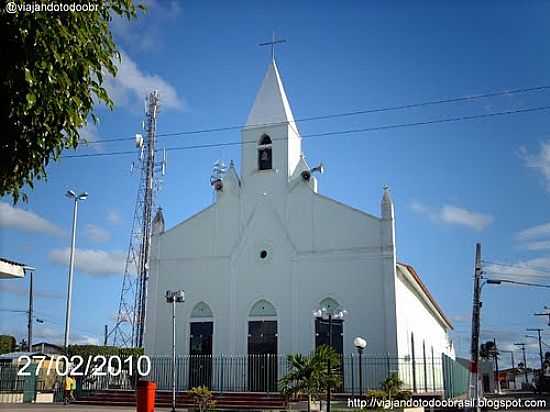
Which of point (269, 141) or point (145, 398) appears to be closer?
point (145, 398)

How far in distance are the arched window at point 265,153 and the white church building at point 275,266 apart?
0.19ft

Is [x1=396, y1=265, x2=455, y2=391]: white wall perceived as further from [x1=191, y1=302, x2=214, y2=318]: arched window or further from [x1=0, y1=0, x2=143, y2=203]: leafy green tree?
[x1=0, y1=0, x2=143, y2=203]: leafy green tree

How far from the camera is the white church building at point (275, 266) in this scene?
3088cm

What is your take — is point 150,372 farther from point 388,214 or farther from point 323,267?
point 388,214

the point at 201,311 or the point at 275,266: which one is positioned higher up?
the point at 275,266

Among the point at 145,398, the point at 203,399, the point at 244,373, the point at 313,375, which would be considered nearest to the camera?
the point at 145,398

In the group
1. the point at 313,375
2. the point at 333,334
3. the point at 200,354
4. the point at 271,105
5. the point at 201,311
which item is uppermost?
the point at 271,105

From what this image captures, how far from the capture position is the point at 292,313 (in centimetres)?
3189

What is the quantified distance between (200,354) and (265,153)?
11859 millimetres

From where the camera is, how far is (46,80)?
6.25m

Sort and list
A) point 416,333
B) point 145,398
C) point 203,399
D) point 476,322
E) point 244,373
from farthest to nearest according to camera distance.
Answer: point 416,333
point 244,373
point 476,322
point 203,399
point 145,398

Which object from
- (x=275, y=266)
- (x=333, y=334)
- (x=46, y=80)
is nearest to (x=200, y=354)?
(x=275, y=266)

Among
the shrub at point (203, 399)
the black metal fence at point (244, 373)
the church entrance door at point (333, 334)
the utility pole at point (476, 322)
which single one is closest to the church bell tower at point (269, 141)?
the church entrance door at point (333, 334)

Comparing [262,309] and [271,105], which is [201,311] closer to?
[262,309]
